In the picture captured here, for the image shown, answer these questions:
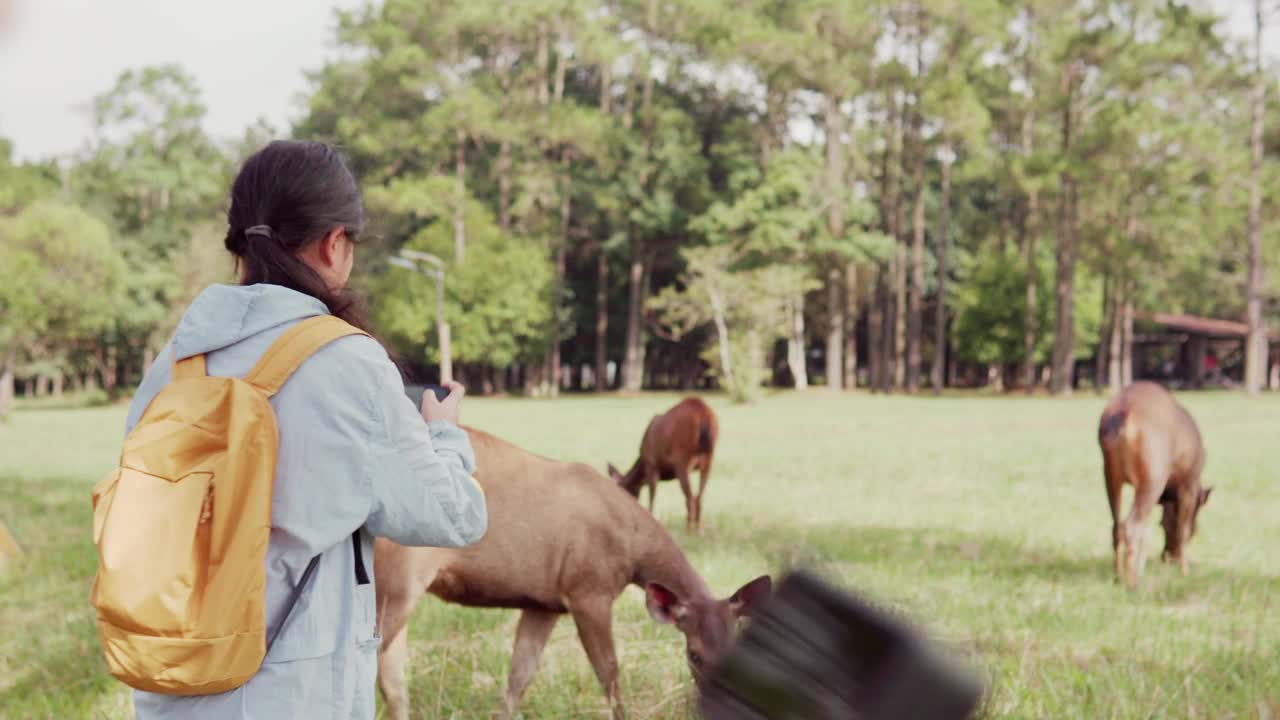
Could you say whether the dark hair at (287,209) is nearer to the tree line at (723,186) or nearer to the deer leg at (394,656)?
the deer leg at (394,656)

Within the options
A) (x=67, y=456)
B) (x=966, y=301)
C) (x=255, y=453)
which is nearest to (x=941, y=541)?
(x=255, y=453)

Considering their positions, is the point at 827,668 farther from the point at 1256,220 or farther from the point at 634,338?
the point at 634,338

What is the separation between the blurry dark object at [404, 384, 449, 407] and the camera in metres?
2.72

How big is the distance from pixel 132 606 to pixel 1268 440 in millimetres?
23356

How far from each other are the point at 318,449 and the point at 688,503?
27.5 ft

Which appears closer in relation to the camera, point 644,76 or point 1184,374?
point 644,76

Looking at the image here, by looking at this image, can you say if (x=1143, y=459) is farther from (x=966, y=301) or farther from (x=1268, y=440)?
(x=966, y=301)

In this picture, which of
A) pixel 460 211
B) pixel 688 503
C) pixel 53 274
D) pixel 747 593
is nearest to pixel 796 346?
pixel 460 211

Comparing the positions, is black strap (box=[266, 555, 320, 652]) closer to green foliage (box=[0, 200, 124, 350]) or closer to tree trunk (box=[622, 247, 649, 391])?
green foliage (box=[0, 200, 124, 350])

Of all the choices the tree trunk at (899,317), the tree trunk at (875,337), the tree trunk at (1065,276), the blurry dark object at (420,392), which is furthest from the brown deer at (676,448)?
the tree trunk at (899,317)

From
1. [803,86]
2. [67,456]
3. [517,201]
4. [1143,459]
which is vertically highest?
[803,86]

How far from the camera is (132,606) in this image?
201 cm

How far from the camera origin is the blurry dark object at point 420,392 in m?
2.72

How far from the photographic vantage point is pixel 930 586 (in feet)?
23.8
